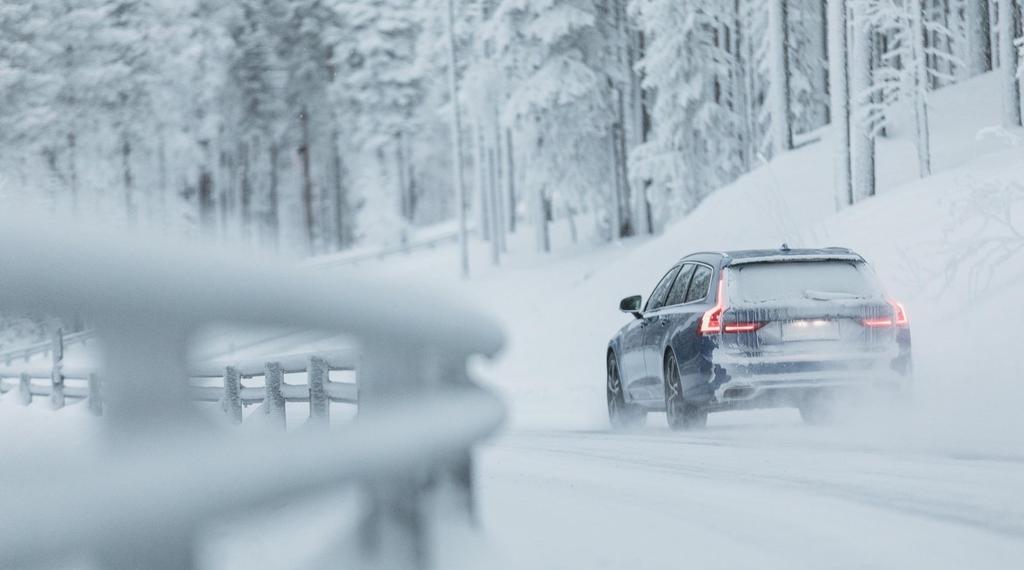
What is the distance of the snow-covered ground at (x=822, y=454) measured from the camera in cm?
587

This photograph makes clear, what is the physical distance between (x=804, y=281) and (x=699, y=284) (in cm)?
108

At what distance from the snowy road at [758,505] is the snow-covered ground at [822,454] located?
0.05 feet

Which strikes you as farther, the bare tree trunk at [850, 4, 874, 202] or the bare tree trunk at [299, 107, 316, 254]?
the bare tree trunk at [299, 107, 316, 254]

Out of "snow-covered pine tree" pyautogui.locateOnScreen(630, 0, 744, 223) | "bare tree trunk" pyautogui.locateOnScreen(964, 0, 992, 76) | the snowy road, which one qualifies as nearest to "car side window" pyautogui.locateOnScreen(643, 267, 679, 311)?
the snowy road

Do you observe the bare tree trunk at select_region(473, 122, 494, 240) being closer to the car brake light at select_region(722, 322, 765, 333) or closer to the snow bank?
the snow bank

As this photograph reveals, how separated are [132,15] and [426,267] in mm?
15214

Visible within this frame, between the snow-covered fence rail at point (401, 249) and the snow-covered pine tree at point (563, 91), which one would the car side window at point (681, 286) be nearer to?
the snow-covered pine tree at point (563, 91)

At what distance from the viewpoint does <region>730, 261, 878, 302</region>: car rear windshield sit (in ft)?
39.3

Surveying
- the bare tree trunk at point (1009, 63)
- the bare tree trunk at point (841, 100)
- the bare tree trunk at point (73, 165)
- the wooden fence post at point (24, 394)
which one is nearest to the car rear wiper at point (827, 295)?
the wooden fence post at point (24, 394)

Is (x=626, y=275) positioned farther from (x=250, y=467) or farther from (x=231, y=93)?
(x=231, y=93)

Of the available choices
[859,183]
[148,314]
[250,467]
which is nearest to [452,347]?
[250,467]

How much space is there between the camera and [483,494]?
791 centimetres

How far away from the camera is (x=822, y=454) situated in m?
9.98

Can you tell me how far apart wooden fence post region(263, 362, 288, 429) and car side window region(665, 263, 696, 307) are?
149 inches
